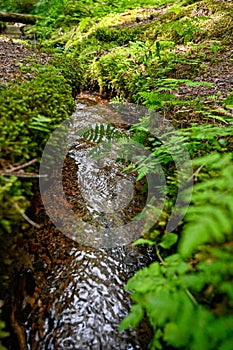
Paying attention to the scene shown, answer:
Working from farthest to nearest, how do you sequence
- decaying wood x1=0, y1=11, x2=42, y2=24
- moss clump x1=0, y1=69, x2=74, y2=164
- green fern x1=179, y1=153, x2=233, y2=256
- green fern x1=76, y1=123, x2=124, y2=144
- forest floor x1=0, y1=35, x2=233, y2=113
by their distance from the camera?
decaying wood x1=0, y1=11, x2=42, y2=24 → green fern x1=76, y1=123, x2=124, y2=144 → forest floor x1=0, y1=35, x2=233, y2=113 → moss clump x1=0, y1=69, x2=74, y2=164 → green fern x1=179, y1=153, x2=233, y2=256

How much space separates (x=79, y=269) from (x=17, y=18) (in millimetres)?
11123

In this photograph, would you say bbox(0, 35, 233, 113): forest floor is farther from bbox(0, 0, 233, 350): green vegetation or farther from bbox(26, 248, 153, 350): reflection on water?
bbox(26, 248, 153, 350): reflection on water

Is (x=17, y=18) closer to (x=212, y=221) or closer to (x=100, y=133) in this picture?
(x=100, y=133)

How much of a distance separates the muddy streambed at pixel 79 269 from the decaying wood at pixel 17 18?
356 inches

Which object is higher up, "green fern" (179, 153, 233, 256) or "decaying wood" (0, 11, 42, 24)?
"decaying wood" (0, 11, 42, 24)

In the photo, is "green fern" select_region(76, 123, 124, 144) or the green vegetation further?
"green fern" select_region(76, 123, 124, 144)

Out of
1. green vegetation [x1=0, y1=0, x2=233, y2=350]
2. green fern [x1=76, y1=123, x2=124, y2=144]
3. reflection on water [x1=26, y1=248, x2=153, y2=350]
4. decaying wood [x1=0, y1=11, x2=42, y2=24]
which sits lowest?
reflection on water [x1=26, y1=248, x2=153, y2=350]

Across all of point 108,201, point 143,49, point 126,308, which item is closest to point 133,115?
point 143,49

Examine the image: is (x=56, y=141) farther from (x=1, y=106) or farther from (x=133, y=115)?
(x=133, y=115)

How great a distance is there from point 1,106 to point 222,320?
216 centimetres

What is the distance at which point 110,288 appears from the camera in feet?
7.94

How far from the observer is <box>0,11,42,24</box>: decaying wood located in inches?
392

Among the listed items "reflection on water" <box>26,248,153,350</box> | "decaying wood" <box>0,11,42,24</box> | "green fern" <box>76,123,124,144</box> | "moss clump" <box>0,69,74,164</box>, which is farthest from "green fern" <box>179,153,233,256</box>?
"decaying wood" <box>0,11,42,24</box>

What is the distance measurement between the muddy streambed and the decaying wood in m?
9.03
